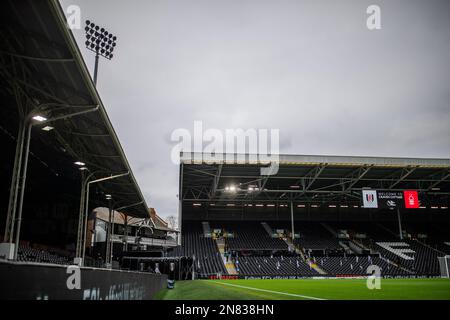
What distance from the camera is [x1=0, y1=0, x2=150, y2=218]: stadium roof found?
22.4 ft

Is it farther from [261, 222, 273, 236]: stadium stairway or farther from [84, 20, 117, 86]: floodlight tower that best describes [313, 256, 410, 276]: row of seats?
[84, 20, 117, 86]: floodlight tower

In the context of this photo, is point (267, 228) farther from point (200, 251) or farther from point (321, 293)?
point (321, 293)

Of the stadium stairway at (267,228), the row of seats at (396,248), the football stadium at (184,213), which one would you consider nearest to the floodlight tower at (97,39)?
the football stadium at (184,213)

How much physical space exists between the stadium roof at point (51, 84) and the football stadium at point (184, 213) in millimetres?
40

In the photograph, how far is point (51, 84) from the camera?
365 inches

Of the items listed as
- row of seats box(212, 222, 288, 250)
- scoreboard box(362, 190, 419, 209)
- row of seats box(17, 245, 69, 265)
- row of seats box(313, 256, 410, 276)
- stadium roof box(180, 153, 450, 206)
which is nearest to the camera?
row of seats box(17, 245, 69, 265)

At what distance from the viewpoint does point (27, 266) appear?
353cm

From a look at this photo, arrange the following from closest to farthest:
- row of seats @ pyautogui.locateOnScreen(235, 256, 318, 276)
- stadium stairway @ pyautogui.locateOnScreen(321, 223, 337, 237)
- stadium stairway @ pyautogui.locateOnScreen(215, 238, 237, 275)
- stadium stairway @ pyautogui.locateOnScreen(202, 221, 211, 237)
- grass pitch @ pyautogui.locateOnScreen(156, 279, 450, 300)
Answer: grass pitch @ pyautogui.locateOnScreen(156, 279, 450, 300), row of seats @ pyautogui.locateOnScreen(235, 256, 318, 276), stadium stairway @ pyautogui.locateOnScreen(215, 238, 237, 275), stadium stairway @ pyautogui.locateOnScreen(202, 221, 211, 237), stadium stairway @ pyautogui.locateOnScreen(321, 223, 337, 237)

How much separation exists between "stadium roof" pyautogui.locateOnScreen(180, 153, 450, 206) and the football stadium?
0.60 feet

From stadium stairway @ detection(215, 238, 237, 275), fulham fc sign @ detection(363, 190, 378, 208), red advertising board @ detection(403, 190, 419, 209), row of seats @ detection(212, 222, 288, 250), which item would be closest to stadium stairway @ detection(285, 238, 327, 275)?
row of seats @ detection(212, 222, 288, 250)

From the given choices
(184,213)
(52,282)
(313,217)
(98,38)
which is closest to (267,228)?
(313,217)

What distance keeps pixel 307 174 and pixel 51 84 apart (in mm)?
33001

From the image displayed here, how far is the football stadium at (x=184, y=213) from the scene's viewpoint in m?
7.67
